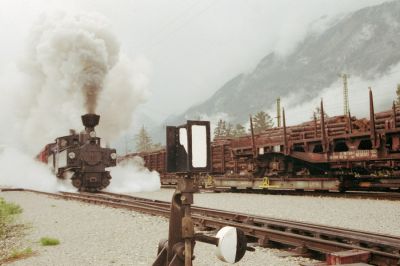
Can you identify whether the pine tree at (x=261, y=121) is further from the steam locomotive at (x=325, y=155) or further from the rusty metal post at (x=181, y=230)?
the rusty metal post at (x=181, y=230)

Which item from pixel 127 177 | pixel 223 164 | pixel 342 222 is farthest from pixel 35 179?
pixel 342 222

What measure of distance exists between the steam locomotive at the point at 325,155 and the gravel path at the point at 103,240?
26.0ft

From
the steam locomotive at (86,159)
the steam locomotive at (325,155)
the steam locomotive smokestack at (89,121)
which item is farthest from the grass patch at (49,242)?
the steam locomotive smokestack at (89,121)

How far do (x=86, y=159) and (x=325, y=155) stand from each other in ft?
35.9

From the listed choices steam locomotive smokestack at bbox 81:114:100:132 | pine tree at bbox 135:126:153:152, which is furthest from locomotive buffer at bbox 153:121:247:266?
pine tree at bbox 135:126:153:152

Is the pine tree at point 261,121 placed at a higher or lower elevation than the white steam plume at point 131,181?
higher

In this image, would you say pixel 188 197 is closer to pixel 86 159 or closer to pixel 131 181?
pixel 86 159

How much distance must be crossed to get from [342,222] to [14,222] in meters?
7.64

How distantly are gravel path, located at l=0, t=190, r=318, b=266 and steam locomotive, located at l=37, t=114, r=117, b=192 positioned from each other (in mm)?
7895

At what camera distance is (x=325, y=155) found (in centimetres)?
1492

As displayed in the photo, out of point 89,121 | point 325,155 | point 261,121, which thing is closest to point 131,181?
point 89,121

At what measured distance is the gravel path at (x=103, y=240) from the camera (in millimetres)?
5316

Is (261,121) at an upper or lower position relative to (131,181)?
upper

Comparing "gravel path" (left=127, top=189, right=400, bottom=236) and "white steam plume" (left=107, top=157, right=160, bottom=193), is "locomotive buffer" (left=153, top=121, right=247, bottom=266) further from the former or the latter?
"white steam plume" (left=107, top=157, right=160, bottom=193)
